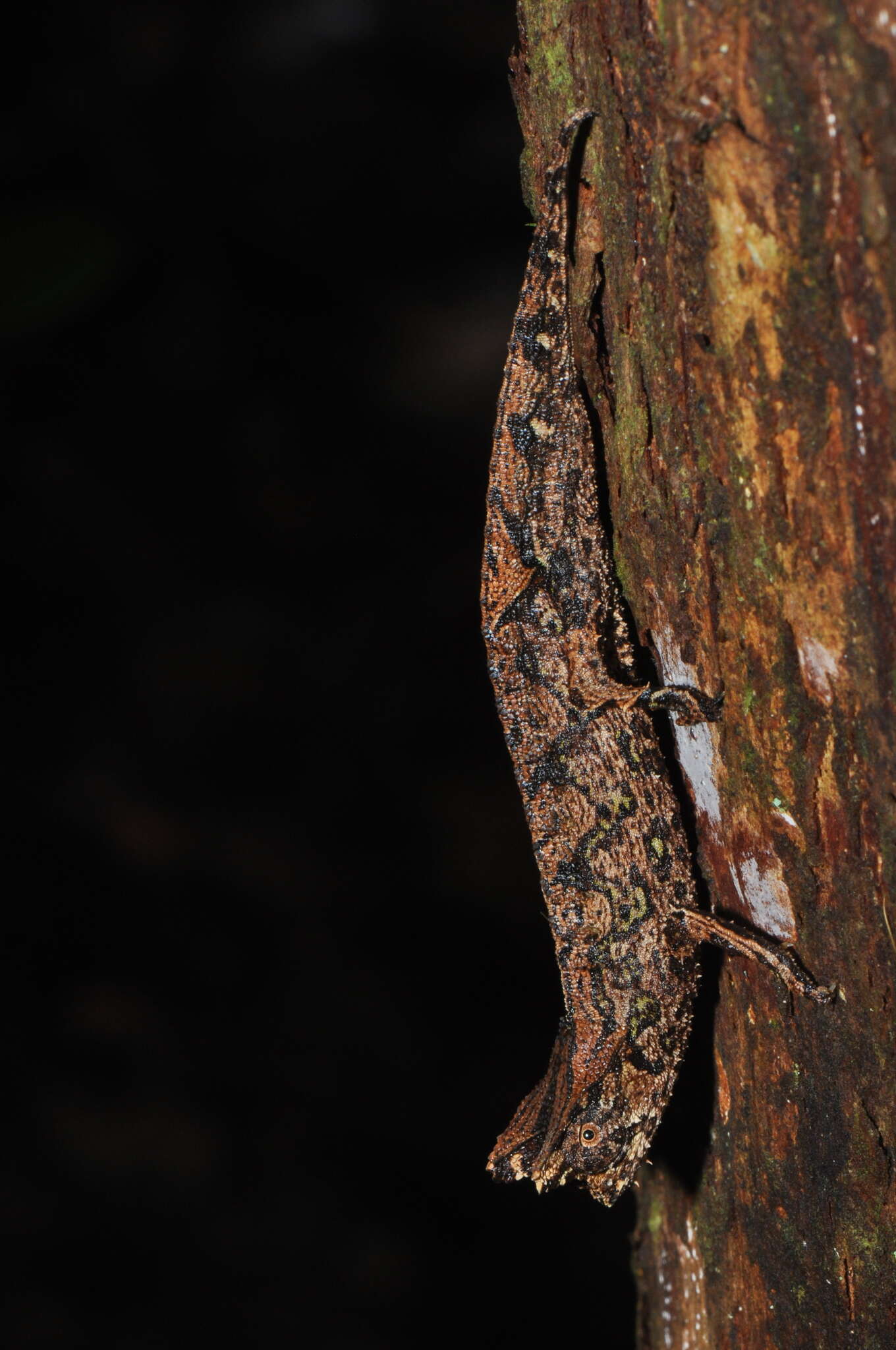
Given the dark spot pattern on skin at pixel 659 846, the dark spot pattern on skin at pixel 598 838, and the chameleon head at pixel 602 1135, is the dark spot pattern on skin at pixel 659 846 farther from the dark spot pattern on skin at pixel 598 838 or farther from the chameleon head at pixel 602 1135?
the chameleon head at pixel 602 1135

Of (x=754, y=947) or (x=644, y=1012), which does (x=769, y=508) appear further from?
(x=644, y=1012)

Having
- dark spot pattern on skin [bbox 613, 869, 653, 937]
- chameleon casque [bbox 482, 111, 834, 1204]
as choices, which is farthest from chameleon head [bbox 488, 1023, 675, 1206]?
dark spot pattern on skin [bbox 613, 869, 653, 937]

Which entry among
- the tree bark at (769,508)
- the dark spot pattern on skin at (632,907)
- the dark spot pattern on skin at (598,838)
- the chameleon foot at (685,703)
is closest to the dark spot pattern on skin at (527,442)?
the tree bark at (769,508)

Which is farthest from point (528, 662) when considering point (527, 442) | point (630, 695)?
point (527, 442)

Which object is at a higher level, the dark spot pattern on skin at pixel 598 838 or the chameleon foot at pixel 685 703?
the chameleon foot at pixel 685 703

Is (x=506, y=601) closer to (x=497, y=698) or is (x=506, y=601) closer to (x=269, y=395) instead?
(x=497, y=698)

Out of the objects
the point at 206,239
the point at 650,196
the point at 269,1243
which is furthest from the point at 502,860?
the point at 650,196
